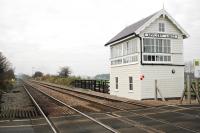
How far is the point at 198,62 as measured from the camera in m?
18.1

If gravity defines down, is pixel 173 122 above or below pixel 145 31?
below

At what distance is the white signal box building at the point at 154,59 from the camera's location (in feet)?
73.0

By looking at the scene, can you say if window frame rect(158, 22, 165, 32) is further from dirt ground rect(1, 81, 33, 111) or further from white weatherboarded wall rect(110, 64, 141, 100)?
dirt ground rect(1, 81, 33, 111)

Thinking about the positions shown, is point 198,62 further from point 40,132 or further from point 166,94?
point 40,132

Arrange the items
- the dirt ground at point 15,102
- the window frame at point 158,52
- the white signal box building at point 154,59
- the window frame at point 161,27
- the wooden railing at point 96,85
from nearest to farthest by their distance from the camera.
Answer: the dirt ground at point 15,102
the white signal box building at point 154,59
the window frame at point 158,52
the window frame at point 161,27
the wooden railing at point 96,85

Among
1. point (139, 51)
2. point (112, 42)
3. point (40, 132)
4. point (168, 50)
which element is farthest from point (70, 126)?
point (112, 42)

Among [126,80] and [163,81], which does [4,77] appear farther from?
[163,81]

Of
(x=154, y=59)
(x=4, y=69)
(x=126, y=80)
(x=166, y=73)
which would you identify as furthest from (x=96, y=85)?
(x=4, y=69)

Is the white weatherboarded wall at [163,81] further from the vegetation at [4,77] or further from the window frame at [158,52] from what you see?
the vegetation at [4,77]

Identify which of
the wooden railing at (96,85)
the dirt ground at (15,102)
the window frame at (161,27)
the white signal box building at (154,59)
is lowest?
the dirt ground at (15,102)

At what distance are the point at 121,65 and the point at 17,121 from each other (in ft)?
48.0

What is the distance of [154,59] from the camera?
2317 centimetres

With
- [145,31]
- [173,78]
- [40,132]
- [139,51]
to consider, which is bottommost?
[40,132]

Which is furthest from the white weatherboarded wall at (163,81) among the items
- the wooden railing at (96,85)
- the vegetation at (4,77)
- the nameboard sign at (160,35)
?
the vegetation at (4,77)
